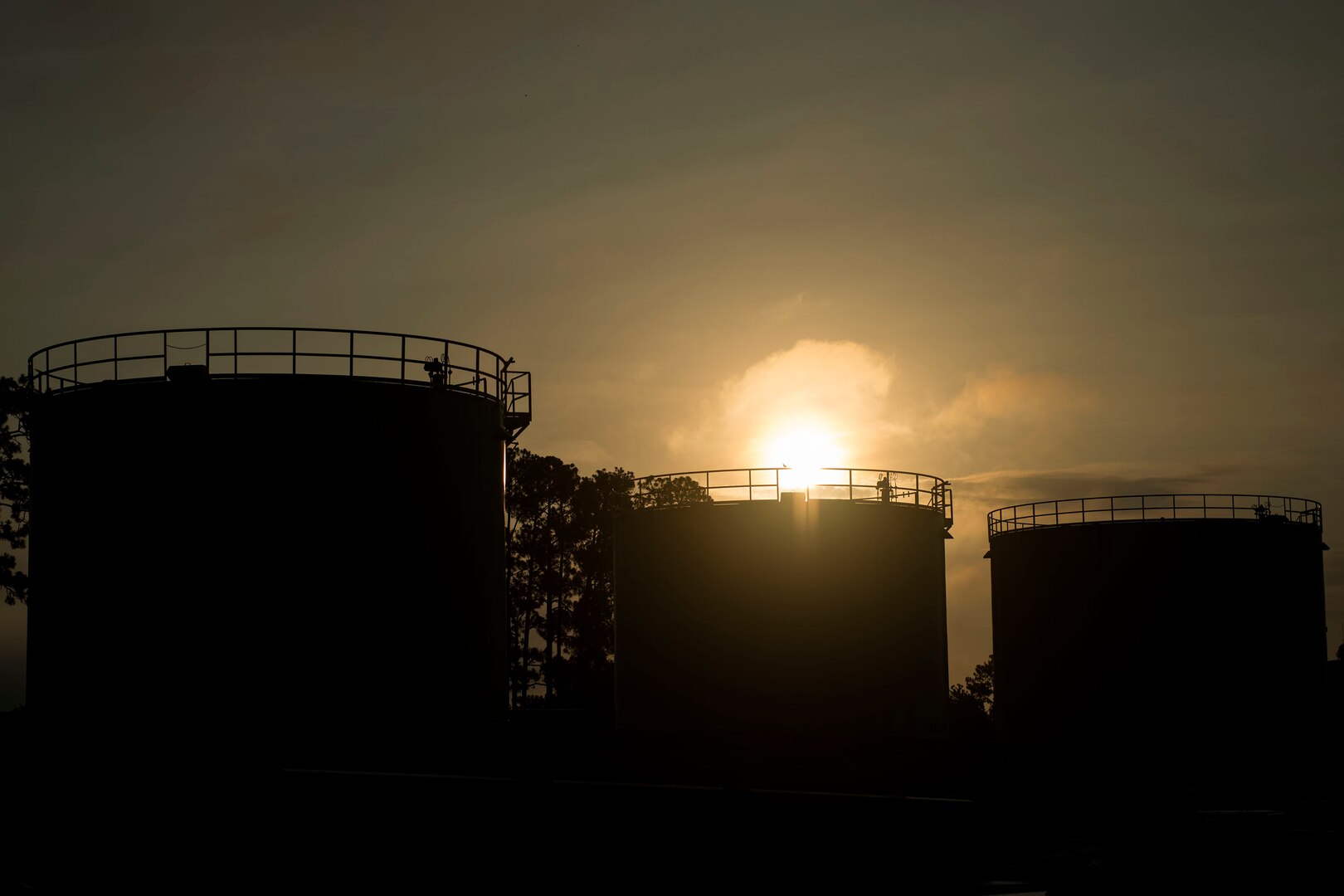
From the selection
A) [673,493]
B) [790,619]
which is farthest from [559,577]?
[790,619]

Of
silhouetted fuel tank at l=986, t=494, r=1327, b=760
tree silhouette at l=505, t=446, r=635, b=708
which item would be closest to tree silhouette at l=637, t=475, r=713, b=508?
tree silhouette at l=505, t=446, r=635, b=708

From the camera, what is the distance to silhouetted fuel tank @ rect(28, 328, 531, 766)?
75.5 ft

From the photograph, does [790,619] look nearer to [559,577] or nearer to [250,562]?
[250,562]

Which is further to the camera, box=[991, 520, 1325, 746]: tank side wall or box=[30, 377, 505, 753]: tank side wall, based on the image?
box=[991, 520, 1325, 746]: tank side wall

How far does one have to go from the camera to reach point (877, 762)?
2222 cm

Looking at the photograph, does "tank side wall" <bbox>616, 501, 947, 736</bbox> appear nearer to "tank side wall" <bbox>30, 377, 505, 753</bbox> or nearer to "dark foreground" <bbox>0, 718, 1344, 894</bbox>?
"tank side wall" <bbox>30, 377, 505, 753</bbox>

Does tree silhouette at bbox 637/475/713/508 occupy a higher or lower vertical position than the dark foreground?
higher

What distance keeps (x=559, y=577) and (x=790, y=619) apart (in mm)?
29657

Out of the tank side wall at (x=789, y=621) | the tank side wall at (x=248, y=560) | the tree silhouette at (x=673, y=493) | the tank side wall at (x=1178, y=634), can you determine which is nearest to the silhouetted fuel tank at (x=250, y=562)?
the tank side wall at (x=248, y=560)

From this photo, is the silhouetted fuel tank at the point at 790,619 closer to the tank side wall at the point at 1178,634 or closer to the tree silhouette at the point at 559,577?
the tank side wall at the point at 1178,634

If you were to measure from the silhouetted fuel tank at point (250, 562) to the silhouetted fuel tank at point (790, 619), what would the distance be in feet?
26.3

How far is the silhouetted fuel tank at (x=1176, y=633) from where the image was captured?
3538 centimetres

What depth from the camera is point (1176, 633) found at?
3572 cm

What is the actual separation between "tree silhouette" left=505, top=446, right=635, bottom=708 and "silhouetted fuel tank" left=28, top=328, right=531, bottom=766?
33203mm
